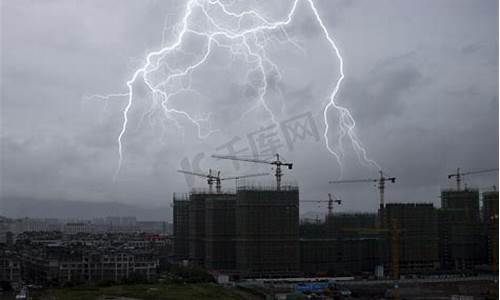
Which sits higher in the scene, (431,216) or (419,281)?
(431,216)

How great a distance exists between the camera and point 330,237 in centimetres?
4669

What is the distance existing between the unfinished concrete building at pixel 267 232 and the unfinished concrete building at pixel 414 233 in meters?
8.06

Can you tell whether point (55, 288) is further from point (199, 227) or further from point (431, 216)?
point (431, 216)

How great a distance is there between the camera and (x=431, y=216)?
145ft

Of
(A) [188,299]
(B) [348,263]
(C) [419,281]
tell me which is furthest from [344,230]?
(A) [188,299]

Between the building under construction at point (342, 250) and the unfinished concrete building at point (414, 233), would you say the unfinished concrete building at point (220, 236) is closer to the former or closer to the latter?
the building under construction at point (342, 250)

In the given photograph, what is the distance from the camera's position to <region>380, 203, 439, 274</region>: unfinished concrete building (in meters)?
43.5

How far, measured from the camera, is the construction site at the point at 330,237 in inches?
1515

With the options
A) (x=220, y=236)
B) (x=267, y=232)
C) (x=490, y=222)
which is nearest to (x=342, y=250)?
(x=267, y=232)

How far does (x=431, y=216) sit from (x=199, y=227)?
1584cm

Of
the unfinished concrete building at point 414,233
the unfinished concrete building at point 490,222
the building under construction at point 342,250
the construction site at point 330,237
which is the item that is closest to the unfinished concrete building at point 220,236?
the construction site at point 330,237

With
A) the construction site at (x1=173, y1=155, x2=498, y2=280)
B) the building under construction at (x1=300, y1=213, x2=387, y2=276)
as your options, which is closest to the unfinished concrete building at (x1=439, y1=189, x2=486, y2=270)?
the construction site at (x1=173, y1=155, x2=498, y2=280)

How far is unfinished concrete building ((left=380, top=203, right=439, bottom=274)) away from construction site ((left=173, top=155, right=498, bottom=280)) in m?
0.07

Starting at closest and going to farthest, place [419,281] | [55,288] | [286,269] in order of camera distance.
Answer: [55,288] < [419,281] < [286,269]
